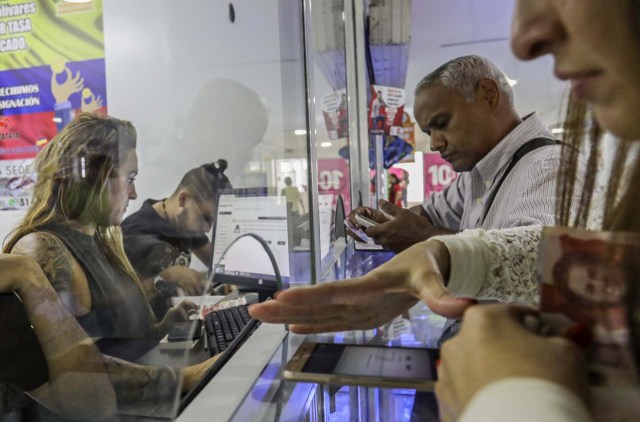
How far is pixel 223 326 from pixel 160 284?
208 mm

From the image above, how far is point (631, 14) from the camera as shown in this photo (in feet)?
0.89

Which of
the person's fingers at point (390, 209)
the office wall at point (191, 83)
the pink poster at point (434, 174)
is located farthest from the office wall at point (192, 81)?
the pink poster at point (434, 174)

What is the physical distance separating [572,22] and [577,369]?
230 millimetres

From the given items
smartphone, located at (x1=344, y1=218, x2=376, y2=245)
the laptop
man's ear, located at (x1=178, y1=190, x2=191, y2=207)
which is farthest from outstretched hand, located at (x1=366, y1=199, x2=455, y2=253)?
man's ear, located at (x1=178, y1=190, x2=191, y2=207)

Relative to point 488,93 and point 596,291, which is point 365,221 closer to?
point 488,93

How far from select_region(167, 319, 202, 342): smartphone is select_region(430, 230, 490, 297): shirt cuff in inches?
23.1

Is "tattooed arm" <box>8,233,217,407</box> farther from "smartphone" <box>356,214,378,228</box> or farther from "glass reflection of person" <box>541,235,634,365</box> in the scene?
"smartphone" <box>356,214,378,228</box>

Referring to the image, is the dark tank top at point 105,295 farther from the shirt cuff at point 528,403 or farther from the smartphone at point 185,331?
the shirt cuff at point 528,403

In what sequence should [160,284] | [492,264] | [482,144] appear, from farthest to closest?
[482,144] < [160,284] < [492,264]

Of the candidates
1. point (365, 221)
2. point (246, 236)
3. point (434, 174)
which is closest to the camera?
point (246, 236)

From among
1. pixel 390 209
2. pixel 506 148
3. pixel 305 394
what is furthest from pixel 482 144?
pixel 305 394

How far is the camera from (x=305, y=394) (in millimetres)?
707

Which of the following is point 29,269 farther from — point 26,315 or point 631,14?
point 631,14

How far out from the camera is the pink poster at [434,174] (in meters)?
2.34
